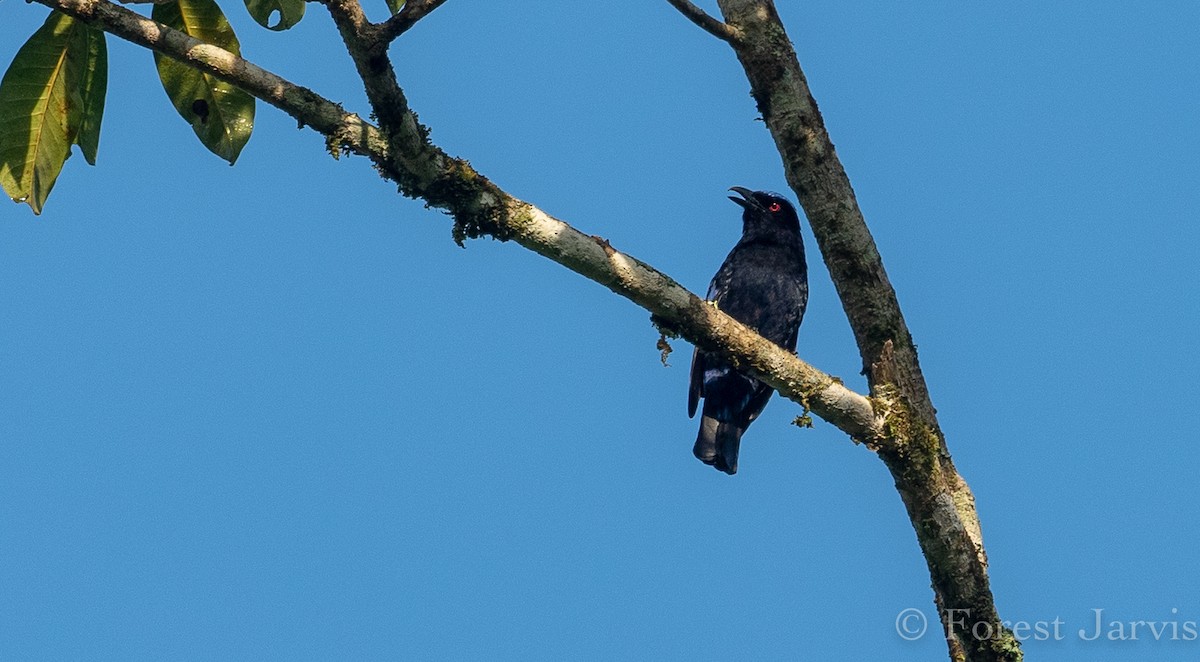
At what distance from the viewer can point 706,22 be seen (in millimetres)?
5316

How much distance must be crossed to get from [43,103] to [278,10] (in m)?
1.03

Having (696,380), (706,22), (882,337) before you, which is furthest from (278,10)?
(696,380)

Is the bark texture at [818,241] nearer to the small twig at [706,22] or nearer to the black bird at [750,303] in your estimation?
the small twig at [706,22]

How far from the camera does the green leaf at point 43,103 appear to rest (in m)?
5.00

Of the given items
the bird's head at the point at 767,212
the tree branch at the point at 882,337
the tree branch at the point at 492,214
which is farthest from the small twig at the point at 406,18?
the bird's head at the point at 767,212

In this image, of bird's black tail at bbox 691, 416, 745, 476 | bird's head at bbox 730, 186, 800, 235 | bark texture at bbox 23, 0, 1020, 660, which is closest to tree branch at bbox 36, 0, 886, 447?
bark texture at bbox 23, 0, 1020, 660

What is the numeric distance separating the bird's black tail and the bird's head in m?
1.60

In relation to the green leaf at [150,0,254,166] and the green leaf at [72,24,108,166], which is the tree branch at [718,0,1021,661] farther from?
the green leaf at [72,24,108,166]

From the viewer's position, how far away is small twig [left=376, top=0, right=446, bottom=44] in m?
4.46

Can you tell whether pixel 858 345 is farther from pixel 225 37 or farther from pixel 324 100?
pixel 225 37

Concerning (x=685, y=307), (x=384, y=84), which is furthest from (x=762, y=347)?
(x=384, y=84)

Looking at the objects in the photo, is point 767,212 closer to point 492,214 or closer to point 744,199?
point 744,199

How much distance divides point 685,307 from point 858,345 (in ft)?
2.98

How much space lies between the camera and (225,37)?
5.37 m
